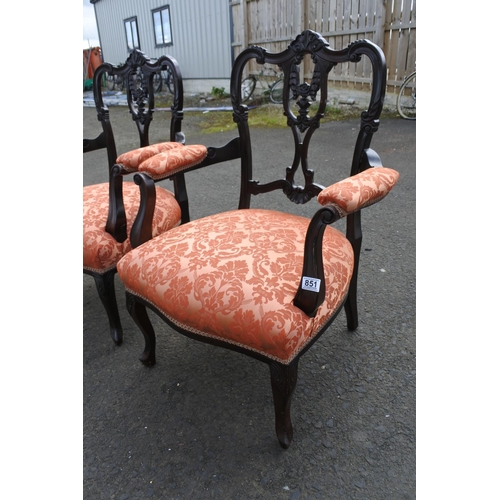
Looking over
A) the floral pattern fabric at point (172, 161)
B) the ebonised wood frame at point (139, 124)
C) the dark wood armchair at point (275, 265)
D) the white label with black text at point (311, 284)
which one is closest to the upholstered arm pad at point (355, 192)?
the dark wood armchair at point (275, 265)

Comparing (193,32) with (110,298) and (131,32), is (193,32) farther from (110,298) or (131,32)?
(110,298)

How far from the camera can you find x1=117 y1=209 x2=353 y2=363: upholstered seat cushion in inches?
40.9

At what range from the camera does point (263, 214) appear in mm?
1501

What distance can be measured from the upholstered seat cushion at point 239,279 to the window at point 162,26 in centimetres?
1018

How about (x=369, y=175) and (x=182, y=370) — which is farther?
(x=182, y=370)

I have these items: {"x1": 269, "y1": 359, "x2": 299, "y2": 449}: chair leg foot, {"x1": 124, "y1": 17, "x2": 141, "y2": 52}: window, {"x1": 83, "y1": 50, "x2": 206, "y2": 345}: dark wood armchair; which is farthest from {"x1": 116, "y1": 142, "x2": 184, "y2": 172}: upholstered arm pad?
{"x1": 124, "y1": 17, "x2": 141, "y2": 52}: window

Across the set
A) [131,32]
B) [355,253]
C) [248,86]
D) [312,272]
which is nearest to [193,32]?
[248,86]

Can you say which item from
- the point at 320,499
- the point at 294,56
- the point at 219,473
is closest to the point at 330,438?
the point at 320,499

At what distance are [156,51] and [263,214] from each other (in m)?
10.9

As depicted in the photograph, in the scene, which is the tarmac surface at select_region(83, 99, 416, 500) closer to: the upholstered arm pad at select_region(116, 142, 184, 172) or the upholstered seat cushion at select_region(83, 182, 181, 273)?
the upholstered seat cushion at select_region(83, 182, 181, 273)

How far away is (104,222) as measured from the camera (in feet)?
5.17

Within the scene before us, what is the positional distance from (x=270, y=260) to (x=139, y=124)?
1233mm

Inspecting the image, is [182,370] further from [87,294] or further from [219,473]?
[87,294]

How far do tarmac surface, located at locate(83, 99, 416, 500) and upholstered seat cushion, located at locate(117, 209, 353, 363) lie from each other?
40 centimetres
